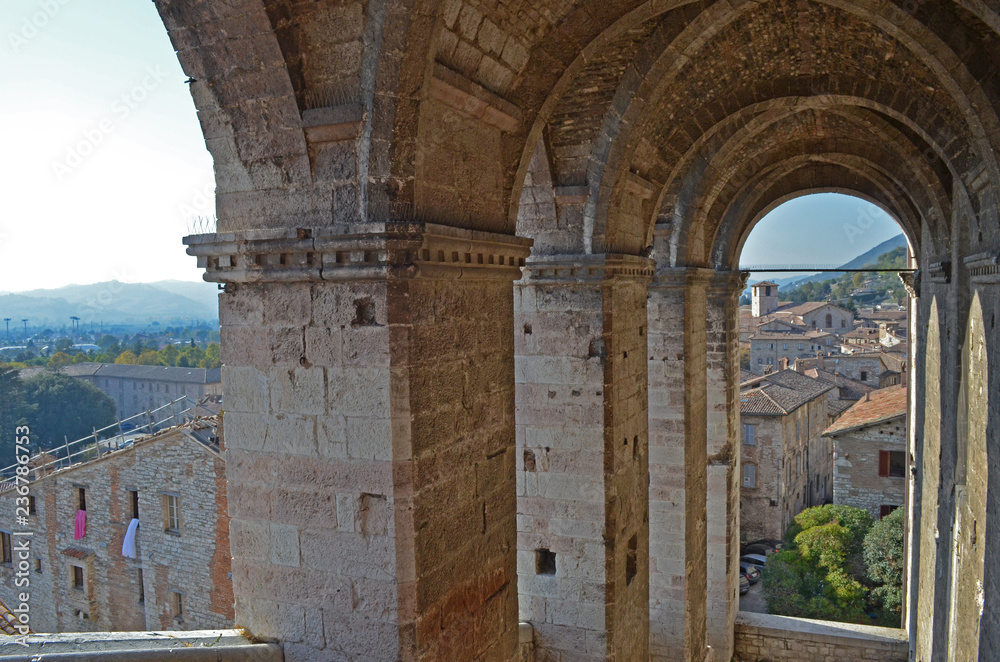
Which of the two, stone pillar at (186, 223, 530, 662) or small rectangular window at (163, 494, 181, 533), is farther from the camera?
small rectangular window at (163, 494, 181, 533)

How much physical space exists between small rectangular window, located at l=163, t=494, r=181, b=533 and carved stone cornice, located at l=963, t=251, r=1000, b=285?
15.2 m

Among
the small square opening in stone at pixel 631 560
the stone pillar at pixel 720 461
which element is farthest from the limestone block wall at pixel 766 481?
the small square opening in stone at pixel 631 560

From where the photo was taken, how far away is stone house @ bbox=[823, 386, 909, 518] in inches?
862

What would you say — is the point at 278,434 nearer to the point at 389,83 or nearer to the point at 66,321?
the point at 389,83

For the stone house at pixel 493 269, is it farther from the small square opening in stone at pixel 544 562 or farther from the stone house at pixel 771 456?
the stone house at pixel 771 456

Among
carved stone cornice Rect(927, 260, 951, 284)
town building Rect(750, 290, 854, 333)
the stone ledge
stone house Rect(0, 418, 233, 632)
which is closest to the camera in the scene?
the stone ledge

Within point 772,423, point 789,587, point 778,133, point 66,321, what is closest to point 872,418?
point 772,423

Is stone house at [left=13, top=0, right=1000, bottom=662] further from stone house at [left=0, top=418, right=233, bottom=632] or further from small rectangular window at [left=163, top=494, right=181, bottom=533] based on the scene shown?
small rectangular window at [left=163, top=494, right=181, bottom=533]

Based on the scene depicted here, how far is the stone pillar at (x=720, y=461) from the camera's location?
12055mm

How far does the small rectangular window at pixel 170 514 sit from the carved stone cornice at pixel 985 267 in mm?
15201

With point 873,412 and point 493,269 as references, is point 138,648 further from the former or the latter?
point 873,412

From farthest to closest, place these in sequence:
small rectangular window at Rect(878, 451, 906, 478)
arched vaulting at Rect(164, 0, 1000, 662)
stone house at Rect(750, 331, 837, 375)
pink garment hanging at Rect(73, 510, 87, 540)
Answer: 1. stone house at Rect(750, 331, 837, 375)
2. small rectangular window at Rect(878, 451, 906, 478)
3. pink garment hanging at Rect(73, 510, 87, 540)
4. arched vaulting at Rect(164, 0, 1000, 662)

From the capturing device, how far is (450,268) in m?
3.85

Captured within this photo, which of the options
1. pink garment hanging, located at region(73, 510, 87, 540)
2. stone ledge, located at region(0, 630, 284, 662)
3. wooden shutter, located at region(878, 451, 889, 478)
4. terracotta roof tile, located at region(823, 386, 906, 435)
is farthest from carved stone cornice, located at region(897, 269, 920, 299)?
pink garment hanging, located at region(73, 510, 87, 540)
